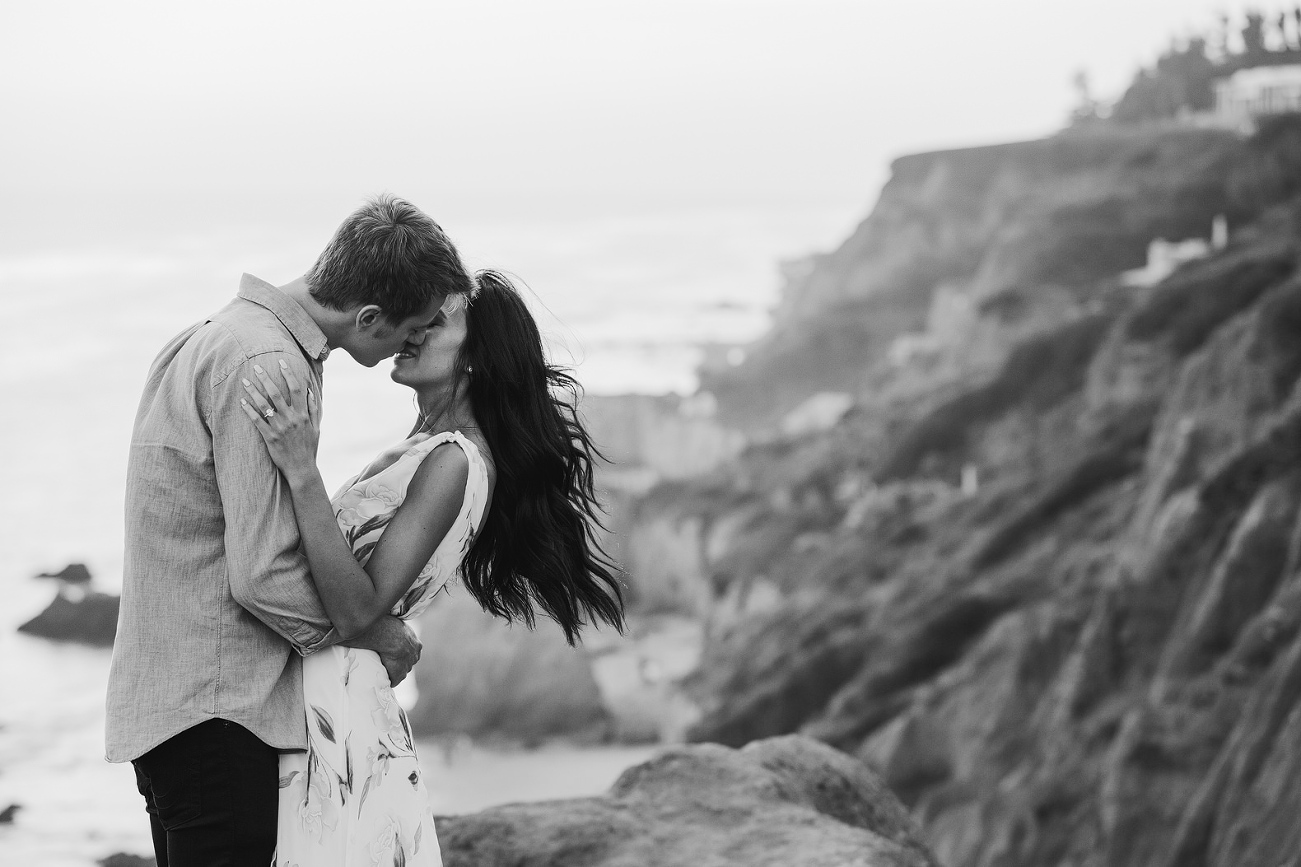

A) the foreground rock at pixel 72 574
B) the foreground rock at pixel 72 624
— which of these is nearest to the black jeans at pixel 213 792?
the foreground rock at pixel 72 624

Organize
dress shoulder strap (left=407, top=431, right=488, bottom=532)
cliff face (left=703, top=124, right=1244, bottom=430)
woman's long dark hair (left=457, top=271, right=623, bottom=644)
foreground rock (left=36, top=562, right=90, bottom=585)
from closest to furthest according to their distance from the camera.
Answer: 1. dress shoulder strap (left=407, top=431, right=488, bottom=532)
2. woman's long dark hair (left=457, top=271, right=623, bottom=644)
3. foreground rock (left=36, top=562, right=90, bottom=585)
4. cliff face (left=703, top=124, right=1244, bottom=430)

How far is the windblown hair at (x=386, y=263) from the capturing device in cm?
336

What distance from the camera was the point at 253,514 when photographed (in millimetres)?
3225

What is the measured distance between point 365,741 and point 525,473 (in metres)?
0.85

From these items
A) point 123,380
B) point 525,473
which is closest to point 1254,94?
point 123,380

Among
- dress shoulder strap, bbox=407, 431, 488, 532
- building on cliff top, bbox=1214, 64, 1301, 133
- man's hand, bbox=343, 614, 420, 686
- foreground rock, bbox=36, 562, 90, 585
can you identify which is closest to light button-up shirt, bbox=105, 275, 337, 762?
man's hand, bbox=343, 614, 420, 686

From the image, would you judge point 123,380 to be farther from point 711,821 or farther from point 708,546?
point 711,821

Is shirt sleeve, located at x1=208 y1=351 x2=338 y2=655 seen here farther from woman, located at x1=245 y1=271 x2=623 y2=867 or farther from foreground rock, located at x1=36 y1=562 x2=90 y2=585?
foreground rock, located at x1=36 y1=562 x2=90 y2=585

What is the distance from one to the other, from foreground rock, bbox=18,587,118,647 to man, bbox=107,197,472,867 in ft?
101

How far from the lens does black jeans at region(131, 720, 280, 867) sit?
329cm

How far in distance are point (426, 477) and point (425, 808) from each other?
94cm

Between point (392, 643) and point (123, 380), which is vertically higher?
point (392, 643)

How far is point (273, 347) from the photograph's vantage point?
3.32 metres

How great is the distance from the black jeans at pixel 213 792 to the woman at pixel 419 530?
0.08 m
